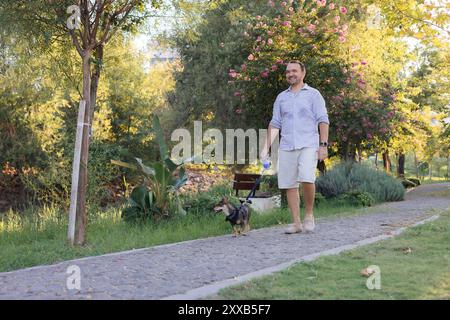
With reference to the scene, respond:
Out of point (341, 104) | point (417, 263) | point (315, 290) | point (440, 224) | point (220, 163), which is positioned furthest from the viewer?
point (220, 163)

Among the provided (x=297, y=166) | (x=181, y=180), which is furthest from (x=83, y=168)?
(x=297, y=166)

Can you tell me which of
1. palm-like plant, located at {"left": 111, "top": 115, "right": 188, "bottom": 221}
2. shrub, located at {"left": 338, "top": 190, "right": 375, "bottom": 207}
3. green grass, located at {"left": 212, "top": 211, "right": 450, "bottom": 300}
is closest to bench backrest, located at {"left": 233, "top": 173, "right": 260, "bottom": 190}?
shrub, located at {"left": 338, "top": 190, "right": 375, "bottom": 207}

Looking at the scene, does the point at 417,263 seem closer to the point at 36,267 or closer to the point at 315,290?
the point at 315,290

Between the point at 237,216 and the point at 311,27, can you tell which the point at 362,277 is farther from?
the point at 311,27

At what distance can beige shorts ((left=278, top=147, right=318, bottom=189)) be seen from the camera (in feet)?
22.7

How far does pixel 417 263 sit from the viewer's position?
4.72m

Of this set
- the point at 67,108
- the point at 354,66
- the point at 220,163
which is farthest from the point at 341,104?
the point at 67,108

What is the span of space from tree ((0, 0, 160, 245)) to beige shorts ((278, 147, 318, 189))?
2.48m

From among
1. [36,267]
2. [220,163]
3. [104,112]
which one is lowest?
[36,267]

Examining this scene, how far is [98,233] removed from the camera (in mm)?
7594

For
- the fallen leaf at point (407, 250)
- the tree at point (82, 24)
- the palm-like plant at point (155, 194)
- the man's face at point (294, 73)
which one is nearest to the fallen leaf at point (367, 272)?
the fallen leaf at point (407, 250)

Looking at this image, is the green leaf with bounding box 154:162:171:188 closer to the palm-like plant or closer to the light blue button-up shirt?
the palm-like plant

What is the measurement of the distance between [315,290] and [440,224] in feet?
13.4
